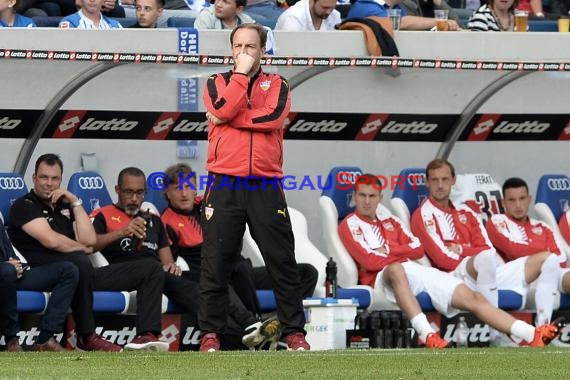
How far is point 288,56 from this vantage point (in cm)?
1208

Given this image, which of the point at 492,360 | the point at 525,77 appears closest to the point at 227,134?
the point at 492,360

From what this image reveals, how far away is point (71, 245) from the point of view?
11266 mm

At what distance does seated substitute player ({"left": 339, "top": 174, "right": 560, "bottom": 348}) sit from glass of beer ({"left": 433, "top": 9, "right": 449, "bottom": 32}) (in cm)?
134

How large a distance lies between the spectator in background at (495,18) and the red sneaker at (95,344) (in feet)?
15.1

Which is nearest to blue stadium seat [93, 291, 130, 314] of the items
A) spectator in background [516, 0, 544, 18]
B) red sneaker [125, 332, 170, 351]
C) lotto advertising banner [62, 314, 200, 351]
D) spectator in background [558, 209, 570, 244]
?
lotto advertising banner [62, 314, 200, 351]

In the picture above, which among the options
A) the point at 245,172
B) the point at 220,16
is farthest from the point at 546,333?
the point at 220,16

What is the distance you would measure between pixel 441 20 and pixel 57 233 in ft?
12.1

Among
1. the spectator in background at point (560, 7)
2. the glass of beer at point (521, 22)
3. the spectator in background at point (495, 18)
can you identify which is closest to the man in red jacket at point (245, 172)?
the glass of beer at point (521, 22)

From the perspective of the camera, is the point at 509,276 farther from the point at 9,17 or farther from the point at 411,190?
the point at 9,17

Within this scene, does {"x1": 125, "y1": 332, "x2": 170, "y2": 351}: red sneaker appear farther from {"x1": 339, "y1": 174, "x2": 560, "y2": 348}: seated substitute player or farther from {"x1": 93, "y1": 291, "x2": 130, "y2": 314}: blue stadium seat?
{"x1": 339, "y1": 174, "x2": 560, "y2": 348}: seated substitute player

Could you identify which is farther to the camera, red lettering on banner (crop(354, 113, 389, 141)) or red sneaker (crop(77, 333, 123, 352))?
red lettering on banner (crop(354, 113, 389, 141))

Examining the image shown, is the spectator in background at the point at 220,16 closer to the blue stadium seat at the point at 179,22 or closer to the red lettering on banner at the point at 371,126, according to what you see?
the blue stadium seat at the point at 179,22

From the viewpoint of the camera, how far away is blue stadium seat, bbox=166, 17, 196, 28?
13.1 metres

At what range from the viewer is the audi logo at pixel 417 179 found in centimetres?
1338
